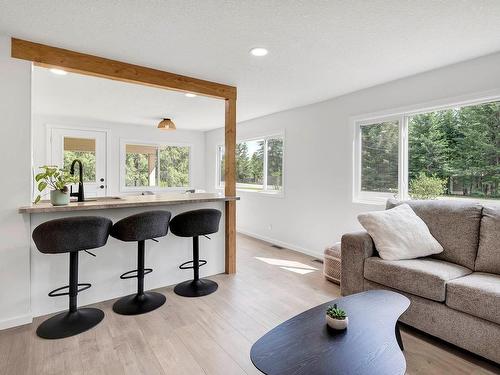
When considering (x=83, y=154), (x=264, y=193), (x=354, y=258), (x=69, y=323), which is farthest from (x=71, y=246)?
(x=83, y=154)

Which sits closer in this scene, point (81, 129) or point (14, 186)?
point (14, 186)

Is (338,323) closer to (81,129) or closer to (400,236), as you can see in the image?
(400,236)

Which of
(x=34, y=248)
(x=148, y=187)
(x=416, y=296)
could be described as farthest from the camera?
(x=148, y=187)

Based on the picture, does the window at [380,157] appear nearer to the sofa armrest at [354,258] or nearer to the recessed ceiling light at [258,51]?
the sofa armrest at [354,258]

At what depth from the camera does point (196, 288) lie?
122 inches

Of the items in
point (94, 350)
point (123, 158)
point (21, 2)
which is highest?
point (21, 2)

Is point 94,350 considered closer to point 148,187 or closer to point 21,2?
point 21,2

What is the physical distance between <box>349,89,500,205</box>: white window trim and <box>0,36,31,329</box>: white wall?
352 centimetres

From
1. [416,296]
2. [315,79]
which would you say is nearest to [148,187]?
[315,79]

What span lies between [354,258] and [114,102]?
4056mm

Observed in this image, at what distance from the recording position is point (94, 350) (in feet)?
6.73

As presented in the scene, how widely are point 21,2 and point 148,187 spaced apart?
5.13 m

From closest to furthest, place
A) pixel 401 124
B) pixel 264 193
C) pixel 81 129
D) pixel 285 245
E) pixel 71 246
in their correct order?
pixel 71 246 → pixel 401 124 → pixel 285 245 → pixel 264 193 → pixel 81 129

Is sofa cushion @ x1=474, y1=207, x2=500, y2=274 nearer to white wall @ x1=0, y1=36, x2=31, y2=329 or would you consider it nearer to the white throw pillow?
the white throw pillow
